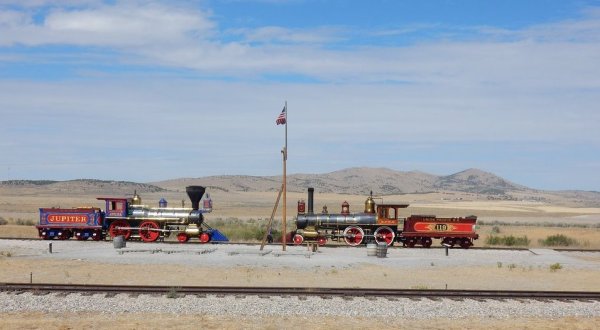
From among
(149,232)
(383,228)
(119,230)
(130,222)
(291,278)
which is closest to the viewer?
(291,278)

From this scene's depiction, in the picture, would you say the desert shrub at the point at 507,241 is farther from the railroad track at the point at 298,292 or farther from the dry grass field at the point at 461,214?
the railroad track at the point at 298,292

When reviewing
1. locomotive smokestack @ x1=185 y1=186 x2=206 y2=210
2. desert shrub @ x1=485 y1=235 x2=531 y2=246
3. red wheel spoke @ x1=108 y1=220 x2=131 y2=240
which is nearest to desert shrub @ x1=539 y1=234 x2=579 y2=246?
desert shrub @ x1=485 y1=235 x2=531 y2=246

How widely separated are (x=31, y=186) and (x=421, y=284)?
180015 millimetres

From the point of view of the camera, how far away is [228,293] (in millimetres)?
19984

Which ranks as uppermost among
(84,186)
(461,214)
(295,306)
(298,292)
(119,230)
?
(84,186)

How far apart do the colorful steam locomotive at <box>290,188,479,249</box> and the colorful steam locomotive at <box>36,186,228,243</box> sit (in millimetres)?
4956

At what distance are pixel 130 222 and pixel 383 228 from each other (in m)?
14.0

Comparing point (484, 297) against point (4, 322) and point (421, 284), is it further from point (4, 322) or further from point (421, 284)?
point (4, 322)

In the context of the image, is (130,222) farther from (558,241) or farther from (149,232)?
(558,241)

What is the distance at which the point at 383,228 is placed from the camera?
3803 centimetres

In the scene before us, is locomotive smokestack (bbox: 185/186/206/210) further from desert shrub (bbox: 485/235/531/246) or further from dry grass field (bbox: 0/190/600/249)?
desert shrub (bbox: 485/235/531/246)

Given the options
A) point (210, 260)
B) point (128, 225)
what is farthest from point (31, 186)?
point (210, 260)

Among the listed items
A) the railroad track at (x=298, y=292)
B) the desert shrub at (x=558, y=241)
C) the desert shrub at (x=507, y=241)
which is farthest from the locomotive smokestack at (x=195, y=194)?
the desert shrub at (x=558, y=241)

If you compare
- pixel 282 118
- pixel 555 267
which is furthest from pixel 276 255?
pixel 555 267
